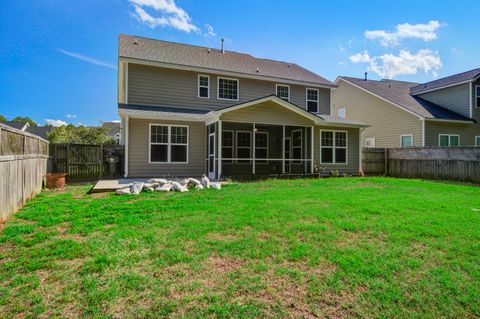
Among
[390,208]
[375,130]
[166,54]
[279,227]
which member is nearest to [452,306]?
[279,227]

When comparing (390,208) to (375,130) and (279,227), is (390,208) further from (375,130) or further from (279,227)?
(375,130)

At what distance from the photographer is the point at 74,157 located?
11961 millimetres

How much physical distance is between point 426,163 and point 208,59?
41.7ft

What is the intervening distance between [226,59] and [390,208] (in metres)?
12.8

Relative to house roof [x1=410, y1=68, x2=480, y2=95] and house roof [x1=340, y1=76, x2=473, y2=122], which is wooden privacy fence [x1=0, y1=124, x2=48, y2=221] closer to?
house roof [x1=340, y1=76, x2=473, y2=122]

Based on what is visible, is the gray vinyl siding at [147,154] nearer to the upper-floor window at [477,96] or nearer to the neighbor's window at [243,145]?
the neighbor's window at [243,145]

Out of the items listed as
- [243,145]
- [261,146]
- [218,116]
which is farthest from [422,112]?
[218,116]

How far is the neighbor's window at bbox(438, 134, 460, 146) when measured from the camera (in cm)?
1757

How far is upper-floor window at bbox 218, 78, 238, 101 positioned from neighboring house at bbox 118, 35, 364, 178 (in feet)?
0.17

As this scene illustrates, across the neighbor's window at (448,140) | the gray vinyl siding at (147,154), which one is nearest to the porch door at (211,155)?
the gray vinyl siding at (147,154)

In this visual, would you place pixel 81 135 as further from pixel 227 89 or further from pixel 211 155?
pixel 211 155

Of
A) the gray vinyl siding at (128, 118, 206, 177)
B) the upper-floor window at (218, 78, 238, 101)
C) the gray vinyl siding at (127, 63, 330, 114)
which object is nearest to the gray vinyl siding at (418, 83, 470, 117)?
the gray vinyl siding at (127, 63, 330, 114)

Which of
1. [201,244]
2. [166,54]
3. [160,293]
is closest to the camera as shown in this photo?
[160,293]

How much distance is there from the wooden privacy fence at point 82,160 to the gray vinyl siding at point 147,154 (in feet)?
3.70
